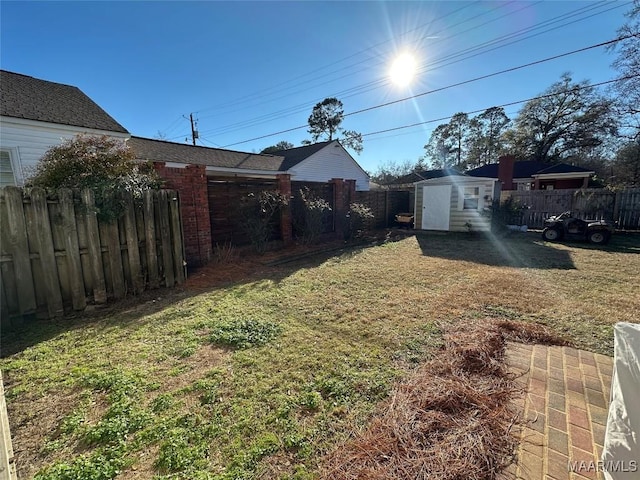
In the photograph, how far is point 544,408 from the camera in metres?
1.84

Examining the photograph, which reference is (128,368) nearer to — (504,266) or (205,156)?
(504,266)

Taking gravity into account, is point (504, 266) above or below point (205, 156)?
below

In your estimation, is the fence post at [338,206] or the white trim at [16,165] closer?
the white trim at [16,165]

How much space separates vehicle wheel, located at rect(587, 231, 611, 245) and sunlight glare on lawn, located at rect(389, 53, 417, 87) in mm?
9062

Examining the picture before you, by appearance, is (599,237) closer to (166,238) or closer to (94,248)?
(166,238)

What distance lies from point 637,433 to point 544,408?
2.65 ft

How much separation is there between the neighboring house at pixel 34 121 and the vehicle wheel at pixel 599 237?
48.8 feet

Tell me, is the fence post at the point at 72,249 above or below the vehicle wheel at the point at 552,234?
above

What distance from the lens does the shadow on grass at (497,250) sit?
640cm

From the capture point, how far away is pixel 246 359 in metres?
2.60

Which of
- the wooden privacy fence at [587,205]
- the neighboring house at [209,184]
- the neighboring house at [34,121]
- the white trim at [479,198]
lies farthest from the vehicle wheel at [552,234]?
the neighboring house at [34,121]

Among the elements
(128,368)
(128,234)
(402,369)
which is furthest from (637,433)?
(128,234)

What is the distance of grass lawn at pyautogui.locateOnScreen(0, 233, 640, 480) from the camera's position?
5.31ft

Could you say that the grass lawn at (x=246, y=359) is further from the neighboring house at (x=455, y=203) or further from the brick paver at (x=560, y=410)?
the neighboring house at (x=455, y=203)
